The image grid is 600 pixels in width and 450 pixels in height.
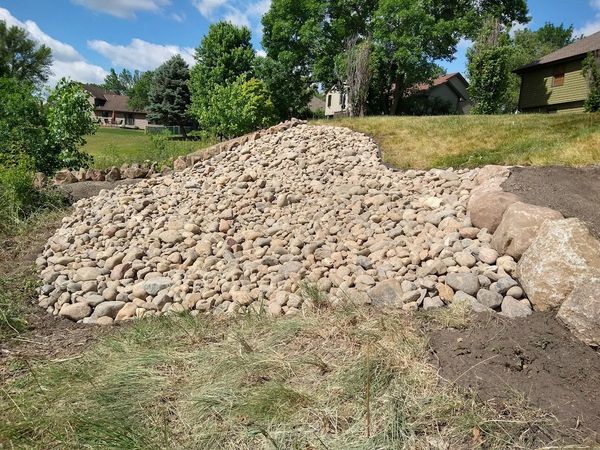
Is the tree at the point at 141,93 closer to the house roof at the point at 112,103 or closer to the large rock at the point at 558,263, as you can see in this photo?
the house roof at the point at 112,103

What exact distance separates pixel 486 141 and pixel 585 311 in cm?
444

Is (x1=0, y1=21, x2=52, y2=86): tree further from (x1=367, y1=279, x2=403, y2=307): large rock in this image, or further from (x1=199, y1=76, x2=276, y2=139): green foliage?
(x1=367, y1=279, x2=403, y2=307): large rock

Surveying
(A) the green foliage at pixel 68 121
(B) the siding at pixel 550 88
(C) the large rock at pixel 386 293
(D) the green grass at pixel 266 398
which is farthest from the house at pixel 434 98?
(D) the green grass at pixel 266 398

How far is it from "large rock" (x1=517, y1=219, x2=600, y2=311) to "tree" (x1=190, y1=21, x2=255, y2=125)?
20261mm

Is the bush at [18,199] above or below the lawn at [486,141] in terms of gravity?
below

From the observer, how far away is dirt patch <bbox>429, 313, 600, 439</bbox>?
6.84 ft

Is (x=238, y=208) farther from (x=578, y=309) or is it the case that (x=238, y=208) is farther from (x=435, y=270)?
(x=578, y=309)

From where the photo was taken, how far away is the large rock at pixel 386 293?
3.09 m

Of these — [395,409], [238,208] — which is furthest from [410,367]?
[238,208]

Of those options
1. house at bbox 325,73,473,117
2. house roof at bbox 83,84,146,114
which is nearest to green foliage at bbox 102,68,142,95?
house roof at bbox 83,84,146,114

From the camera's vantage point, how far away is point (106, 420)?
2.06 meters

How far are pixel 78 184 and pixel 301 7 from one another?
17.0 metres

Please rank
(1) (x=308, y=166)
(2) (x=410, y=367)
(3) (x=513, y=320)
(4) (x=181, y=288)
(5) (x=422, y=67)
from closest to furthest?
1. (2) (x=410, y=367)
2. (3) (x=513, y=320)
3. (4) (x=181, y=288)
4. (1) (x=308, y=166)
5. (5) (x=422, y=67)

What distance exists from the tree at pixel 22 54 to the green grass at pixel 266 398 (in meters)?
34.8
